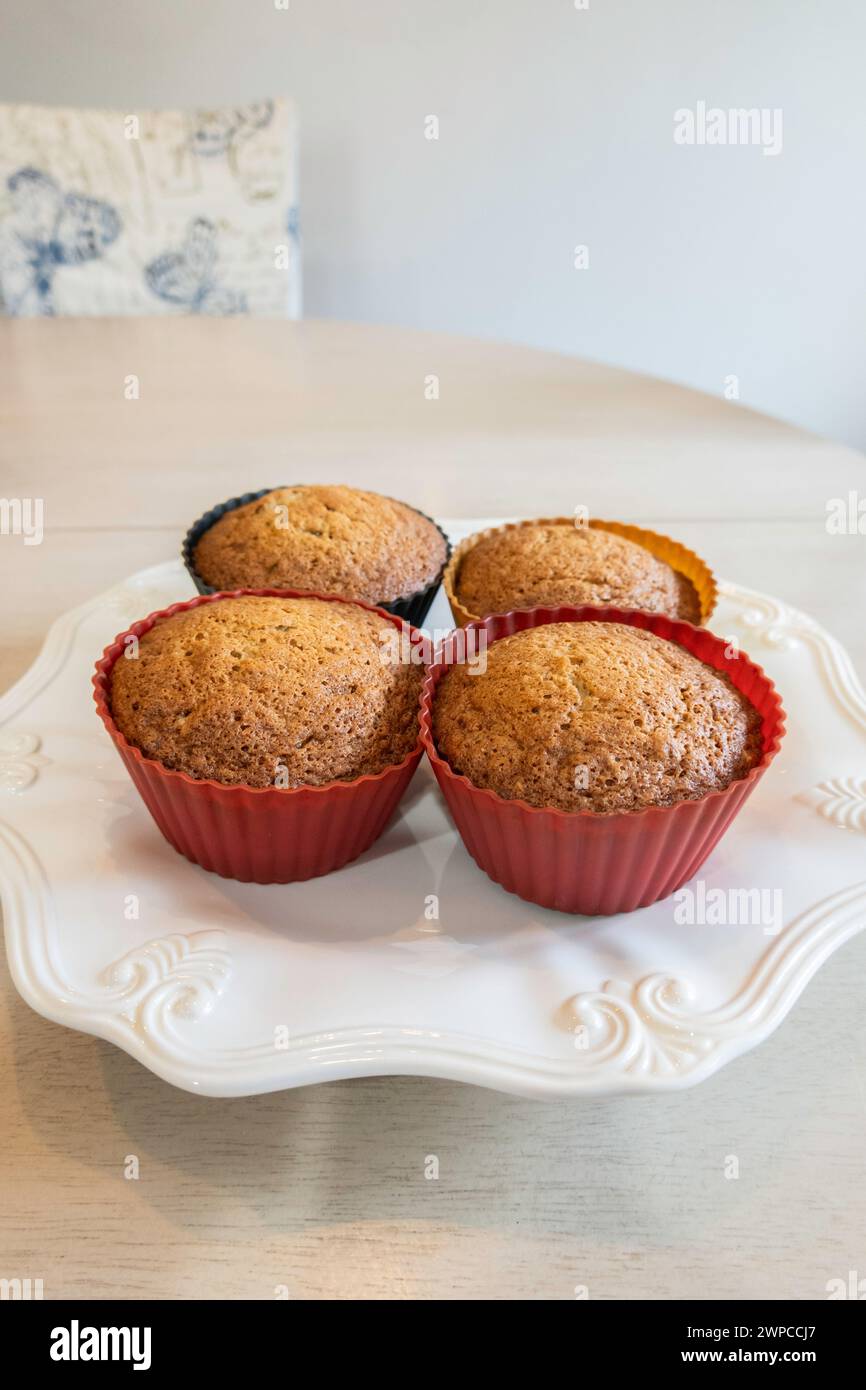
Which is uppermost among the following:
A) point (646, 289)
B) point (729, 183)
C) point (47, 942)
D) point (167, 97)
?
point (167, 97)

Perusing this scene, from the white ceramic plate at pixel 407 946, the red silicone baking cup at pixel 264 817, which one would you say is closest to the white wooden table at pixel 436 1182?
the white ceramic plate at pixel 407 946

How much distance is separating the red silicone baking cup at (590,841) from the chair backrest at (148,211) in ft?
Result: 7.38

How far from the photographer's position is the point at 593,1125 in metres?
0.83

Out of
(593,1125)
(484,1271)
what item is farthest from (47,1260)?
(593,1125)

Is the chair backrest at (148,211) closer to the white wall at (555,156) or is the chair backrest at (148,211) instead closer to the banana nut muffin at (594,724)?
the white wall at (555,156)

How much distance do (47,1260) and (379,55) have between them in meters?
Answer: 3.51

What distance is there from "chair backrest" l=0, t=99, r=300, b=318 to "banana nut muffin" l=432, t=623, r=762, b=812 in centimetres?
219

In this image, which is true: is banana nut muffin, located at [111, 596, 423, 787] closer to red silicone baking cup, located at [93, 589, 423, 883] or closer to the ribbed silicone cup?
red silicone baking cup, located at [93, 589, 423, 883]

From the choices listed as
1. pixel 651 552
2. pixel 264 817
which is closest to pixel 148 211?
pixel 651 552

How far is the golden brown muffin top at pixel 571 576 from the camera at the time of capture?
1.28 meters

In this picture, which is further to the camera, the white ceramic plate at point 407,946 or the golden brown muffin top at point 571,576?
the golden brown muffin top at point 571,576

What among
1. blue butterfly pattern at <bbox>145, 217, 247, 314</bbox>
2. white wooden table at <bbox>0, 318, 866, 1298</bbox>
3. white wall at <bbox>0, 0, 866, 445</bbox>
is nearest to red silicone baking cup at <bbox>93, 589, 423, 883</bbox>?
white wooden table at <bbox>0, 318, 866, 1298</bbox>

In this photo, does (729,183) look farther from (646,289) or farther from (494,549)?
(494,549)

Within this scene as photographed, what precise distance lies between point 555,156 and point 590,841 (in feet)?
10.4
